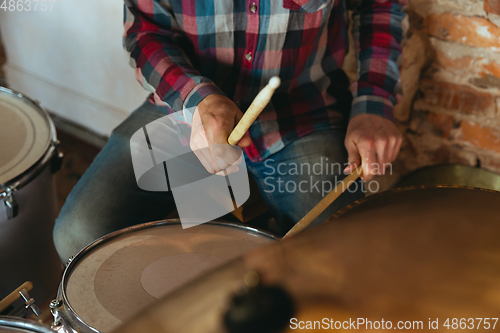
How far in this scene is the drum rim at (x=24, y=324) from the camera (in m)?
0.45

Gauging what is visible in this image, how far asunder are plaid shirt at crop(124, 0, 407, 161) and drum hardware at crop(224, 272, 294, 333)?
40cm

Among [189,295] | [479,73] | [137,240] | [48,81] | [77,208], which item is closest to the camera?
[189,295]

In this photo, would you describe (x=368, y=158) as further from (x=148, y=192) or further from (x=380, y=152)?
(x=148, y=192)

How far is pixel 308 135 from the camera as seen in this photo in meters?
0.72

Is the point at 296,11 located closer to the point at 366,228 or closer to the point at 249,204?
the point at 249,204

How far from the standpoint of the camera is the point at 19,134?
2.36 ft

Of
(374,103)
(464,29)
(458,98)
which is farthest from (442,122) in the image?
(374,103)

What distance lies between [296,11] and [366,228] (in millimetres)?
440

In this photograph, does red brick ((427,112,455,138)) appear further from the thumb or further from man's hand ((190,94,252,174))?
man's hand ((190,94,252,174))

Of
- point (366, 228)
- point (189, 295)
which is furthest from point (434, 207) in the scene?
point (189, 295)

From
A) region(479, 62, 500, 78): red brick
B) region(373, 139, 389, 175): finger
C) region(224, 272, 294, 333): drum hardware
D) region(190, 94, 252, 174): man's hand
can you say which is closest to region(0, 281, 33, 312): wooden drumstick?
region(190, 94, 252, 174): man's hand

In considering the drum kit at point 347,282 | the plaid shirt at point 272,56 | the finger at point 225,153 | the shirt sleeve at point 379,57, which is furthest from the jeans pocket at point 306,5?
the drum kit at point 347,282

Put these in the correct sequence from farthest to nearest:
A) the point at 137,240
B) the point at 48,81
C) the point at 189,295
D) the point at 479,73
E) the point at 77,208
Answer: the point at 48,81 < the point at 479,73 < the point at 77,208 < the point at 137,240 < the point at 189,295

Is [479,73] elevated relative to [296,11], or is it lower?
lower
